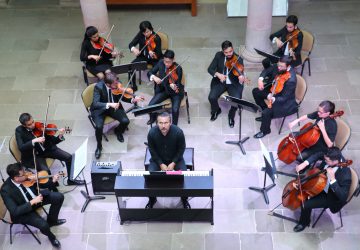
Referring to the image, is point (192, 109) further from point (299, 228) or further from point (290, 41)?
point (299, 228)

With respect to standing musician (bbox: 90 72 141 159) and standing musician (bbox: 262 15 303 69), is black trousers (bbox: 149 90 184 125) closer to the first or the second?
standing musician (bbox: 90 72 141 159)

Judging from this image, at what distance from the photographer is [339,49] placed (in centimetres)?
948

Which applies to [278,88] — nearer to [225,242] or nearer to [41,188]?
[225,242]

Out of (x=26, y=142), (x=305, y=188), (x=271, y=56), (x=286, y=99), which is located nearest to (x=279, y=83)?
(x=286, y=99)

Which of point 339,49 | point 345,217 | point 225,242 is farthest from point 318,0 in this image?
point 225,242

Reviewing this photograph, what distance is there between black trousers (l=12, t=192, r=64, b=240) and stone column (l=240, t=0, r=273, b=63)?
4244 mm

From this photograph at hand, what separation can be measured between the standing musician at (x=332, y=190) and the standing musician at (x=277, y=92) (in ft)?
4.24

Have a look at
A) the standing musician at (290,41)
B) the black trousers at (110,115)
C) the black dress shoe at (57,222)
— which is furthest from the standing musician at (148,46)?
the black dress shoe at (57,222)

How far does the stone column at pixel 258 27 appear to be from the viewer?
27.2ft

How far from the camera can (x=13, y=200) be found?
20.2ft

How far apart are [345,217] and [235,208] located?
1.44m

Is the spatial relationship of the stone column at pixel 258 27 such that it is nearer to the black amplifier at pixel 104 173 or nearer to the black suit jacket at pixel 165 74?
the black suit jacket at pixel 165 74

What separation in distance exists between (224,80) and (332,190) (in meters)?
2.56

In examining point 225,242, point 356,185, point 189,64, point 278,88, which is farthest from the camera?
point 189,64
